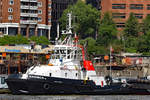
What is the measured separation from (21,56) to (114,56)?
2659 centimetres

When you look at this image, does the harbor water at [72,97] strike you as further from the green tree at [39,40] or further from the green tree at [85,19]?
the green tree at [85,19]

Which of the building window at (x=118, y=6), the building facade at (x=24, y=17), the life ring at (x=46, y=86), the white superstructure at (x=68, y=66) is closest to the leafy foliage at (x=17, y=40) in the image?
the building facade at (x=24, y=17)

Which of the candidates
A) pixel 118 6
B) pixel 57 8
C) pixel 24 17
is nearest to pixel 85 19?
pixel 118 6

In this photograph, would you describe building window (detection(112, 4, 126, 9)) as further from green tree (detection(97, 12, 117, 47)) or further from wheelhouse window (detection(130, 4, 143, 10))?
green tree (detection(97, 12, 117, 47))

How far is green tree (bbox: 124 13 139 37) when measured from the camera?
507ft

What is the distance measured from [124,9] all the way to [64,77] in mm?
102882

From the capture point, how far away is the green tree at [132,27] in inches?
6083

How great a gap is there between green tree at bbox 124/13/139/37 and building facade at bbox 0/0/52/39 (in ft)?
83.2

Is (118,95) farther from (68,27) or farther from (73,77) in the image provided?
(68,27)

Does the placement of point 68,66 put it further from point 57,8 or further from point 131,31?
point 57,8

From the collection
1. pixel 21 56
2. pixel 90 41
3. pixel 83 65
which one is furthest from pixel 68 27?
pixel 90 41

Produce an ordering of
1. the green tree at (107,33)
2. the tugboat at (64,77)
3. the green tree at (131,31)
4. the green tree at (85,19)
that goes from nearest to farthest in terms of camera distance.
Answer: the tugboat at (64,77) → the green tree at (107,33) → the green tree at (131,31) → the green tree at (85,19)

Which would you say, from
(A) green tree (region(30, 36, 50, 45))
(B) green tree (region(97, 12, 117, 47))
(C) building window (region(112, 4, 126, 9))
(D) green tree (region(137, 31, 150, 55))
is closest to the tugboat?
(A) green tree (region(30, 36, 50, 45))

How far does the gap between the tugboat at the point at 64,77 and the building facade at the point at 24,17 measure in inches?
3187
